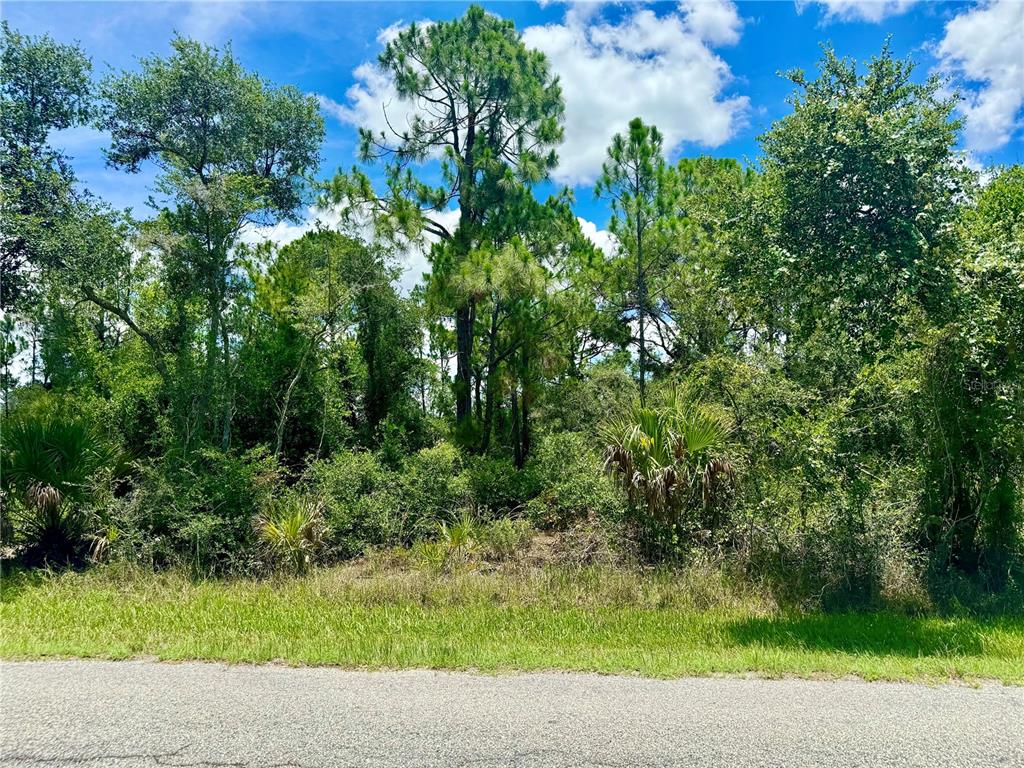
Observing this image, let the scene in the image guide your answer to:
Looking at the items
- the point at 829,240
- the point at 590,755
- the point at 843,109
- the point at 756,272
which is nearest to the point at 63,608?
the point at 590,755

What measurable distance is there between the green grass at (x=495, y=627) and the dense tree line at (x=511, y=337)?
4.40ft

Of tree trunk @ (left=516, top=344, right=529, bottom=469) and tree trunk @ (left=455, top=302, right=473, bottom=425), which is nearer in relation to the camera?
tree trunk @ (left=455, top=302, right=473, bottom=425)

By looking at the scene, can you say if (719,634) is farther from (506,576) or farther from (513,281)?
(513,281)

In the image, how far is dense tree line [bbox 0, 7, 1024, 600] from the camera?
7.73 m

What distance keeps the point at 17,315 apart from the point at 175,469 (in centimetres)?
683

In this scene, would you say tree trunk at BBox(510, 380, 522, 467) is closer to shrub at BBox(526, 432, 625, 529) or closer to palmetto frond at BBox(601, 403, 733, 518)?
shrub at BBox(526, 432, 625, 529)

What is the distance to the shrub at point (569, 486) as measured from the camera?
1033 centimetres

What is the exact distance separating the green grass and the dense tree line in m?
1.34

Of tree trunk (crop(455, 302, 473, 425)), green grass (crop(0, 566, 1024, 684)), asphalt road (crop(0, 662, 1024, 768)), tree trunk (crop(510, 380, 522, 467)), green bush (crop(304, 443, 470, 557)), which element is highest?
tree trunk (crop(455, 302, 473, 425))

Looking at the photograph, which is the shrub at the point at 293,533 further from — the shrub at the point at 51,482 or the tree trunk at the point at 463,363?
the tree trunk at the point at 463,363

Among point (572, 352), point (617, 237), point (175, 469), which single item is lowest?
point (175, 469)

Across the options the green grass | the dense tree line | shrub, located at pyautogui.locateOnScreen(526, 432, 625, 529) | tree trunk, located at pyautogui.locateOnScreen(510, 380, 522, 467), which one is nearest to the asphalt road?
the green grass

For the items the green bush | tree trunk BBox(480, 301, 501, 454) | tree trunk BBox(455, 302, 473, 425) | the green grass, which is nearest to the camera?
the green grass

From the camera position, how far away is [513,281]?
14719mm
